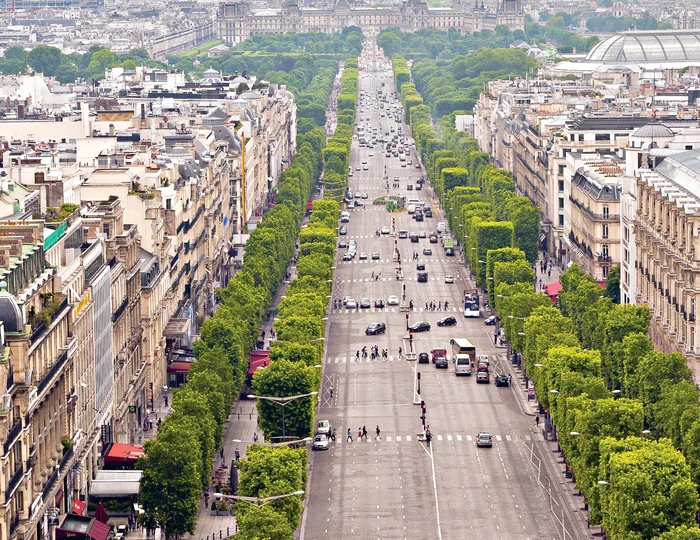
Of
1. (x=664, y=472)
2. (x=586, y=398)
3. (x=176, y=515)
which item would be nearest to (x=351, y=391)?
(x=586, y=398)

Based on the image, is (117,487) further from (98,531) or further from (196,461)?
(98,531)

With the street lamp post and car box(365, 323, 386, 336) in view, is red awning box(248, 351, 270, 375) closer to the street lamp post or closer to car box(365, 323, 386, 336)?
the street lamp post

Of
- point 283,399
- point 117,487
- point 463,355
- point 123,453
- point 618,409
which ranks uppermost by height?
point 618,409

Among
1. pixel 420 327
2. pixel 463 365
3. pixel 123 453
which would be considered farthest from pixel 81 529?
pixel 420 327

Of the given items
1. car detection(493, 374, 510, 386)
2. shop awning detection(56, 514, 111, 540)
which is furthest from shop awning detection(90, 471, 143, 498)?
car detection(493, 374, 510, 386)

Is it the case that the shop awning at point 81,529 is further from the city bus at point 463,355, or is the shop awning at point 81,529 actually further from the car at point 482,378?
the city bus at point 463,355

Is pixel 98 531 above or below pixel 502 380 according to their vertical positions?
above

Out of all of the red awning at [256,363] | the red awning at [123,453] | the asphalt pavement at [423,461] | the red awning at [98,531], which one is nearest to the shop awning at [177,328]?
the red awning at [256,363]

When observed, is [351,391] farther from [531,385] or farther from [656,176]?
[656,176]
